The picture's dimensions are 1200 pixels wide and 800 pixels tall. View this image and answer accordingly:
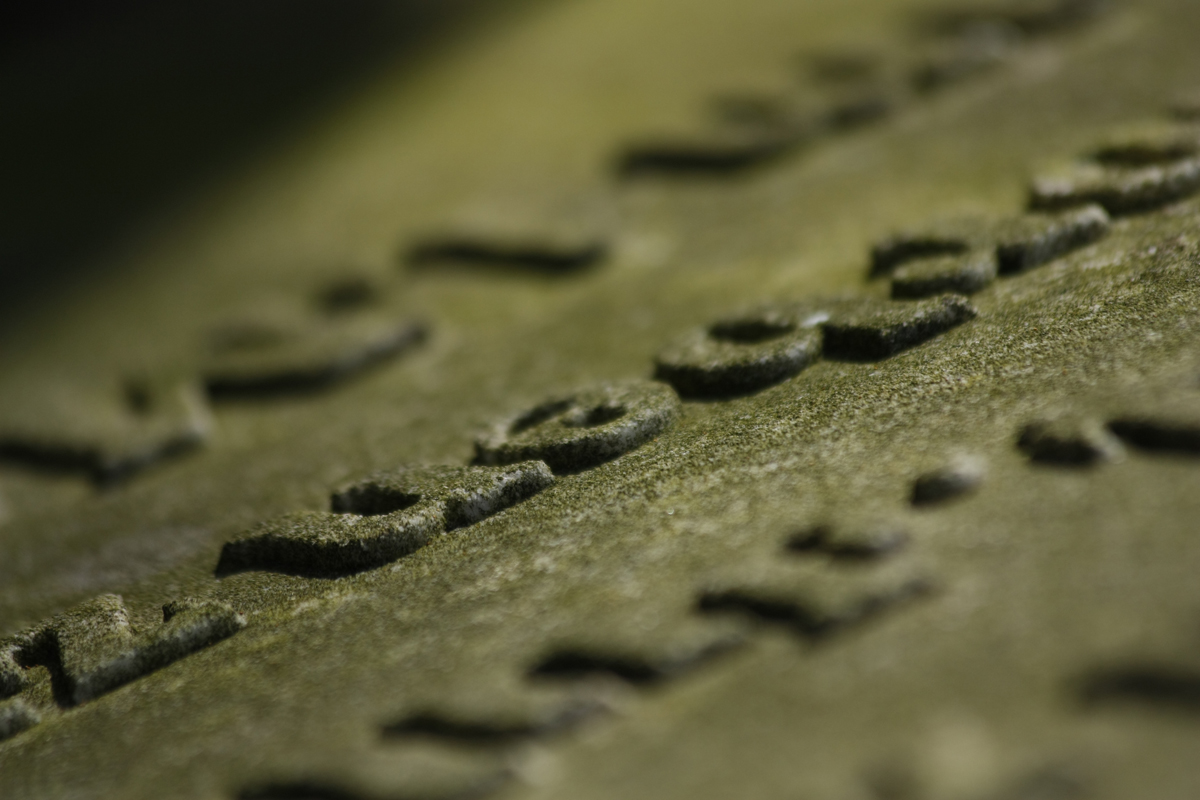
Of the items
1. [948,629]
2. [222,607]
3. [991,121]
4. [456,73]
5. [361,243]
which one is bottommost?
[948,629]

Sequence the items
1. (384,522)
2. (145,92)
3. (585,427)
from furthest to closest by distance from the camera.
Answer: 1. (145,92)
2. (585,427)
3. (384,522)

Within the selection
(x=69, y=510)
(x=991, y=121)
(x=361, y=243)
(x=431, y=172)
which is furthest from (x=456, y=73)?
(x=69, y=510)

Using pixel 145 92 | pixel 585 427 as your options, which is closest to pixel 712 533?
pixel 585 427

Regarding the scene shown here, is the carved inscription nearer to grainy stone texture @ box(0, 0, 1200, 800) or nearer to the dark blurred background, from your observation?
grainy stone texture @ box(0, 0, 1200, 800)

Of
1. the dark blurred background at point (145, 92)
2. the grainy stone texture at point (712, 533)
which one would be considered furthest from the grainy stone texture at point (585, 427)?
the dark blurred background at point (145, 92)

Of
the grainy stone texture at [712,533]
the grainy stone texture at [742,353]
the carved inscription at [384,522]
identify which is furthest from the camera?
the grainy stone texture at [742,353]

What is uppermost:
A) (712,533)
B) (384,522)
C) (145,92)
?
(145,92)

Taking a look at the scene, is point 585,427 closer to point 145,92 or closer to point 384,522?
point 384,522

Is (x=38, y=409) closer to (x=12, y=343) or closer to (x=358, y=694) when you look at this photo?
(x=12, y=343)

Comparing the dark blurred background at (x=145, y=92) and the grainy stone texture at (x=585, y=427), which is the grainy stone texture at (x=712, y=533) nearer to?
the grainy stone texture at (x=585, y=427)
